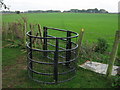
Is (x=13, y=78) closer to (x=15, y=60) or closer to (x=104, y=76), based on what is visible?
(x=15, y=60)

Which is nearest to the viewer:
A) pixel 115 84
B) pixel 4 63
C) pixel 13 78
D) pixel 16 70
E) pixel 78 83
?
pixel 115 84

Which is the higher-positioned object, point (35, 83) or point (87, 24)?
point (87, 24)

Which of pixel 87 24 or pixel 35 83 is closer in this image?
pixel 35 83

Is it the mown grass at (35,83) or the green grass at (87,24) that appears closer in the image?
the mown grass at (35,83)

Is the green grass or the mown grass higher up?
the green grass

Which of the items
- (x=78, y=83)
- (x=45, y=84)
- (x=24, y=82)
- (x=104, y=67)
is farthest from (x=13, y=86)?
(x=104, y=67)

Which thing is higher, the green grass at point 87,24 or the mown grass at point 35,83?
the green grass at point 87,24

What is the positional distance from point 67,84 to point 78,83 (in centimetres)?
31

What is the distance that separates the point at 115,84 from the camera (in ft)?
13.2

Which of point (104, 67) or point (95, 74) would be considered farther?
point (104, 67)

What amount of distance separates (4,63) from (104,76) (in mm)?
3658

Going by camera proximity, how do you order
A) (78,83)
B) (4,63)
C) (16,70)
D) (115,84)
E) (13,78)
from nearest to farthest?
1. (115,84)
2. (78,83)
3. (13,78)
4. (16,70)
5. (4,63)

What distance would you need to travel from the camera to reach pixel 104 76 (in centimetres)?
466

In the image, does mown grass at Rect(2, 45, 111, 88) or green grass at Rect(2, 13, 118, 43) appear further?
green grass at Rect(2, 13, 118, 43)
